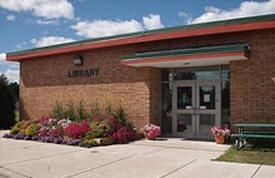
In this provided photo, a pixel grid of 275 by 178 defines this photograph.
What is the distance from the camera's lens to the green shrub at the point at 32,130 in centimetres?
1550

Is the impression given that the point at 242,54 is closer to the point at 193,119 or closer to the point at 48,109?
the point at 193,119

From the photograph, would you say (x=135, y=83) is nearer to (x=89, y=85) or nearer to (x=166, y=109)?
(x=166, y=109)

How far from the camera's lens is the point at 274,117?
40.3ft

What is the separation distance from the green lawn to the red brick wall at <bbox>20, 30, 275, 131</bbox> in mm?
1141

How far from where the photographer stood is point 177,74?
51.1ft

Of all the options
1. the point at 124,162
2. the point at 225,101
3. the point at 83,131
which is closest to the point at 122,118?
the point at 83,131

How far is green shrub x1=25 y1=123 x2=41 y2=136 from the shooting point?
1550cm

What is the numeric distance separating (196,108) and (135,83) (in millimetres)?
2891

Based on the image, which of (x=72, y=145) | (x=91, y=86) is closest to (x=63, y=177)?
(x=72, y=145)

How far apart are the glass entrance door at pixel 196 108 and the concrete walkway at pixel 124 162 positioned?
1.48 m

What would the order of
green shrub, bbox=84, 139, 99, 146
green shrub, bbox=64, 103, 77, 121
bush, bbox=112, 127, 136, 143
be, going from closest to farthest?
green shrub, bbox=84, 139, 99, 146 < bush, bbox=112, 127, 136, 143 < green shrub, bbox=64, 103, 77, 121

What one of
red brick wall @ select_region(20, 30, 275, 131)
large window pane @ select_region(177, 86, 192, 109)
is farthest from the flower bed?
large window pane @ select_region(177, 86, 192, 109)

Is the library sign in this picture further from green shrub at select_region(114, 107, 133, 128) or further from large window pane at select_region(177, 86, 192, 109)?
large window pane at select_region(177, 86, 192, 109)

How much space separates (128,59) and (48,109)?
7.25m
